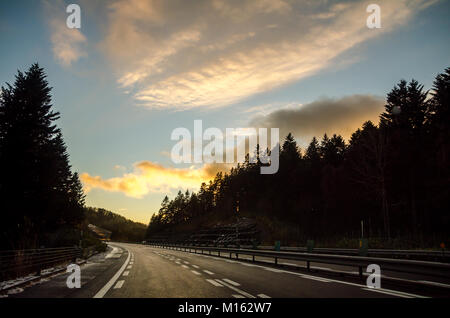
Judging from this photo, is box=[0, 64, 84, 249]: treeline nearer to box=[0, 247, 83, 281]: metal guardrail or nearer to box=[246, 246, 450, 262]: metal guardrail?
box=[0, 247, 83, 281]: metal guardrail

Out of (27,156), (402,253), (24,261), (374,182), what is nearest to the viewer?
(24,261)

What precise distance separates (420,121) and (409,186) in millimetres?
10391

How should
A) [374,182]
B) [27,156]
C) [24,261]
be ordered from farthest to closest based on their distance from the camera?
[374,182], [27,156], [24,261]

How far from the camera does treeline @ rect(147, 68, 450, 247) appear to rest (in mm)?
36000

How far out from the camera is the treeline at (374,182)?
36.0 m

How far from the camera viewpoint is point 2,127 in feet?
81.0

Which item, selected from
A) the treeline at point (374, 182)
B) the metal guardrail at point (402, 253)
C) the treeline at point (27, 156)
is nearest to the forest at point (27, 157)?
the treeline at point (27, 156)

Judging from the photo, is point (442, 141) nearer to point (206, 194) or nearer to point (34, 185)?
point (34, 185)

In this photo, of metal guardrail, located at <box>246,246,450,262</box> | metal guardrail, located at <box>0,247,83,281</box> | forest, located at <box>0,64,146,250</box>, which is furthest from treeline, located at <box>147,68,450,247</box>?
forest, located at <box>0,64,146,250</box>

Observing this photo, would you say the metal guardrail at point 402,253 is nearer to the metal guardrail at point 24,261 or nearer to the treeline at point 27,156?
the metal guardrail at point 24,261

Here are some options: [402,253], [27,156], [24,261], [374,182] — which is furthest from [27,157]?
[374,182]

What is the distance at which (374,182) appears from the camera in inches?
1526

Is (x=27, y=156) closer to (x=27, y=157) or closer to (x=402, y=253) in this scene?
(x=27, y=157)
